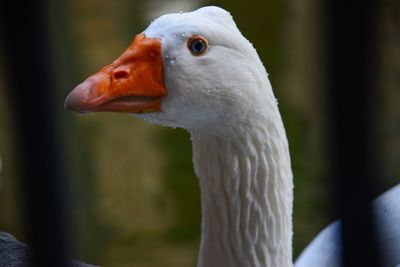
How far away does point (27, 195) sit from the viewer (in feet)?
2.53

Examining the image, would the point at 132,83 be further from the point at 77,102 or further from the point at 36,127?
the point at 36,127

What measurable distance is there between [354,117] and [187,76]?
0.56 m

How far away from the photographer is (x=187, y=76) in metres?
1.23

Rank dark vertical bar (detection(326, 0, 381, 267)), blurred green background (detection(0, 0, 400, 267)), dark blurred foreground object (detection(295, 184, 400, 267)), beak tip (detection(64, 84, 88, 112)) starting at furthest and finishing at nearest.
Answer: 1. blurred green background (detection(0, 0, 400, 267))
2. dark blurred foreground object (detection(295, 184, 400, 267))
3. beak tip (detection(64, 84, 88, 112))
4. dark vertical bar (detection(326, 0, 381, 267))

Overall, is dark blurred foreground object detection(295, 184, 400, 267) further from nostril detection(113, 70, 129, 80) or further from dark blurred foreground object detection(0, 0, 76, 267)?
dark blurred foreground object detection(0, 0, 76, 267)

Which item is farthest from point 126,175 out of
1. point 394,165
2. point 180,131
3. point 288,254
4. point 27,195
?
point 27,195

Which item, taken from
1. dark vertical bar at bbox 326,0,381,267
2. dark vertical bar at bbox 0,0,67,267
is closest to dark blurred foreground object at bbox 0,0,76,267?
dark vertical bar at bbox 0,0,67,267

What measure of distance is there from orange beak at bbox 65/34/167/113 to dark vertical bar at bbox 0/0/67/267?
386 mm

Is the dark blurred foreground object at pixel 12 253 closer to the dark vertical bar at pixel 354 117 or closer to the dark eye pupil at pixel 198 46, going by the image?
the dark eye pupil at pixel 198 46

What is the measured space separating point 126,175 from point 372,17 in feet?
11.0

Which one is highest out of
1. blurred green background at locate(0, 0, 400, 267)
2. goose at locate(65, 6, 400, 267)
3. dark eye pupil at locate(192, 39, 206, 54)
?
dark eye pupil at locate(192, 39, 206, 54)

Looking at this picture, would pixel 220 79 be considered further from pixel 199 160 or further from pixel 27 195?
pixel 27 195

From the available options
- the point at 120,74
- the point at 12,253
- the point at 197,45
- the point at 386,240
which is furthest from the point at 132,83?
the point at 386,240

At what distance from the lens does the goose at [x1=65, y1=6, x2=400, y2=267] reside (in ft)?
3.97
